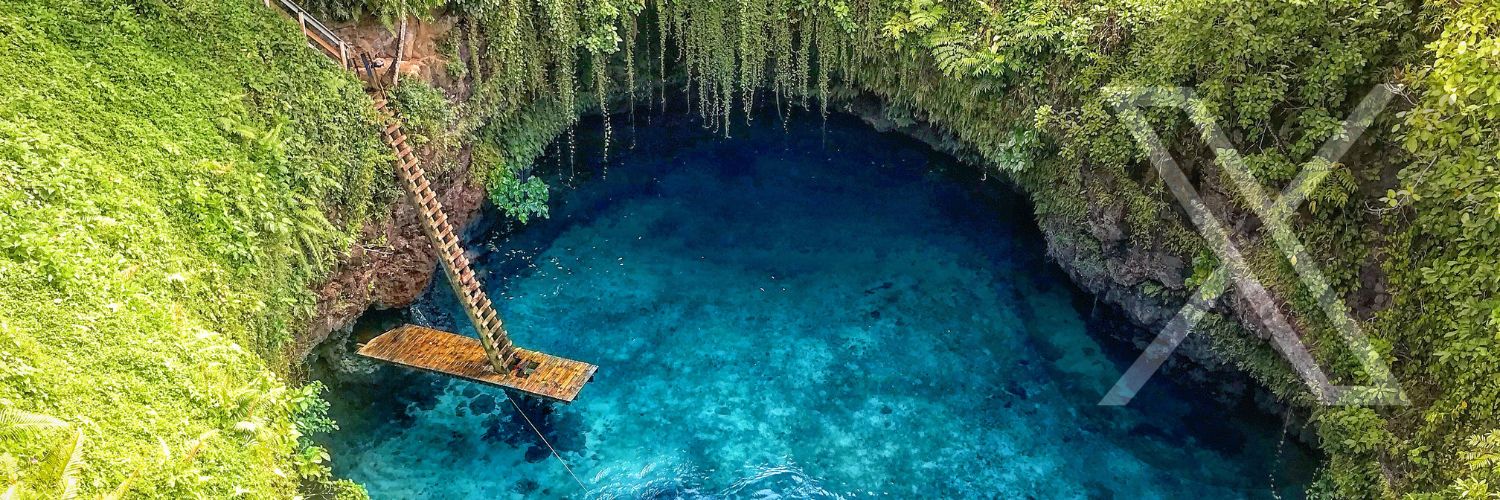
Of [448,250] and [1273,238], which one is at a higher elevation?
[1273,238]

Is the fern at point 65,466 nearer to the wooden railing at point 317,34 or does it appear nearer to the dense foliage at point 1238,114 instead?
the wooden railing at point 317,34

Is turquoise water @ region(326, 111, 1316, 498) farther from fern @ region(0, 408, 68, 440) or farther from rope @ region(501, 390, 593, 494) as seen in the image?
fern @ region(0, 408, 68, 440)

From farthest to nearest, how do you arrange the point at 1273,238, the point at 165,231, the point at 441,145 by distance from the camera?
the point at 441,145
the point at 1273,238
the point at 165,231

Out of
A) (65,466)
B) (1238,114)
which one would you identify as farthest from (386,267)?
(1238,114)

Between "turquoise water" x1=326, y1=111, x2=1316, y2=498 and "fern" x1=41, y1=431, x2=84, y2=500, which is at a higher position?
"fern" x1=41, y1=431, x2=84, y2=500

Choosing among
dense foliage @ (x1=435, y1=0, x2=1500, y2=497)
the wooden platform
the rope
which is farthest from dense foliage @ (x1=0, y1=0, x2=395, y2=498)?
dense foliage @ (x1=435, y1=0, x2=1500, y2=497)

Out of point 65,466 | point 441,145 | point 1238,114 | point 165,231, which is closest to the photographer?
point 65,466

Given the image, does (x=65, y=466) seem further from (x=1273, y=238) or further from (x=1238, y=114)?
(x=1273, y=238)
